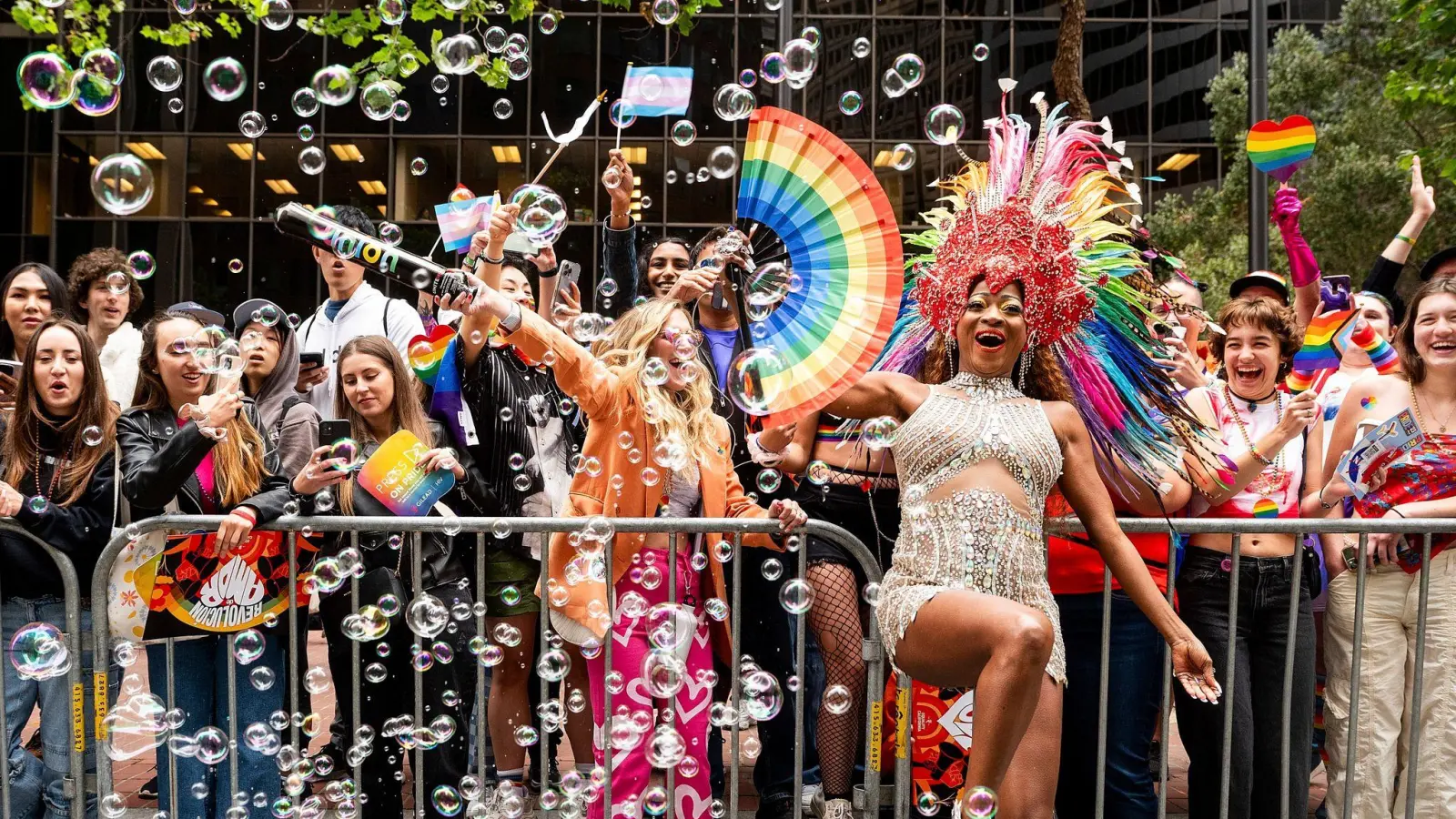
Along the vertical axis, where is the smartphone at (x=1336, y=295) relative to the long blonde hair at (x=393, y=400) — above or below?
above

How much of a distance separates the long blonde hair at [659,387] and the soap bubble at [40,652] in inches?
76.6

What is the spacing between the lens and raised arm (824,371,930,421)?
3.63 metres

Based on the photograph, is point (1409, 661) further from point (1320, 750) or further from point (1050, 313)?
point (1050, 313)

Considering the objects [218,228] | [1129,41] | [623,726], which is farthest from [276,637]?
[1129,41]

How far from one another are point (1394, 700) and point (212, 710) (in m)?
4.09

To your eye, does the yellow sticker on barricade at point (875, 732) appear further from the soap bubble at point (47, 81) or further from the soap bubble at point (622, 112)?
the soap bubble at point (47, 81)

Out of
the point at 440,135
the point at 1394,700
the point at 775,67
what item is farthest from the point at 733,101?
the point at 440,135

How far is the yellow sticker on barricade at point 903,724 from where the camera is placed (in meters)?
3.97

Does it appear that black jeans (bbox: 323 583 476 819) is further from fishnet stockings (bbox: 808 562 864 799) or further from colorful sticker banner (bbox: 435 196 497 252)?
colorful sticker banner (bbox: 435 196 497 252)

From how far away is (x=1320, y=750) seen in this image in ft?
16.6

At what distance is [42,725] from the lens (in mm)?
4219

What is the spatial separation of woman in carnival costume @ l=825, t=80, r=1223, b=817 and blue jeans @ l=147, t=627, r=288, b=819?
7.04 feet

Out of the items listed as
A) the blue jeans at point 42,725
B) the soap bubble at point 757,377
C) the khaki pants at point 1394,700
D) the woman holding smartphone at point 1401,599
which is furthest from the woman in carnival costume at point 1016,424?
the blue jeans at point 42,725

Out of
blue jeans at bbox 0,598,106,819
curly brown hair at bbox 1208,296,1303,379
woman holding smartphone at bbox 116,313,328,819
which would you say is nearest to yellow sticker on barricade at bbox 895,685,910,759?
curly brown hair at bbox 1208,296,1303,379
